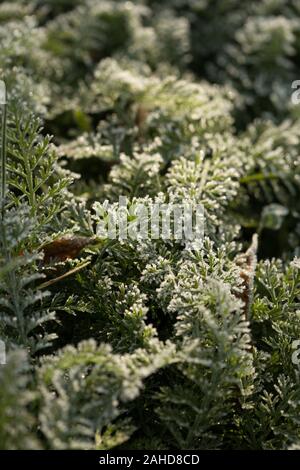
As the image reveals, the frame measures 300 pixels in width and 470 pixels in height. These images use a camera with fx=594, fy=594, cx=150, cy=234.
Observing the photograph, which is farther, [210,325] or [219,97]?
[219,97]

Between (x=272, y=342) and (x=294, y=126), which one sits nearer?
(x=272, y=342)

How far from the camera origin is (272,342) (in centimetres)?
107

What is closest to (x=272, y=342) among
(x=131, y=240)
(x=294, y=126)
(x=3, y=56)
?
(x=131, y=240)

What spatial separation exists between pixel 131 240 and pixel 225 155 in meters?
0.41

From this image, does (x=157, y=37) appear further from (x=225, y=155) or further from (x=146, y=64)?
(x=225, y=155)

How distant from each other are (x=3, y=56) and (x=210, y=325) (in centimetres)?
90

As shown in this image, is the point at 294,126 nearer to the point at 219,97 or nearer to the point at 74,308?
the point at 219,97

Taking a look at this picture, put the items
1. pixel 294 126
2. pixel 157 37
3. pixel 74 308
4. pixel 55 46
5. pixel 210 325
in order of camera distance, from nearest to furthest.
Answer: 1. pixel 210 325
2. pixel 74 308
3. pixel 294 126
4. pixel 55 46
5. pixel 157 37

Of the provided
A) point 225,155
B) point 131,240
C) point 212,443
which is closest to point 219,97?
point 225,155

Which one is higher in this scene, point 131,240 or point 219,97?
point 219,97

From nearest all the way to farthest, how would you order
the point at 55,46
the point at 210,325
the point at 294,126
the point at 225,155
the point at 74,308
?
1. the point at 210,325
2. the point at 74,308
3. the point at 225,155
4. the point at 294,126
5. the point at 55,46

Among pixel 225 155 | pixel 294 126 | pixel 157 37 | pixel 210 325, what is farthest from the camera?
pixel 157 37

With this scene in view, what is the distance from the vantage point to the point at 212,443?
3.13 ft

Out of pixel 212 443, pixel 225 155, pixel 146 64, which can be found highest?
pixel 146 64
